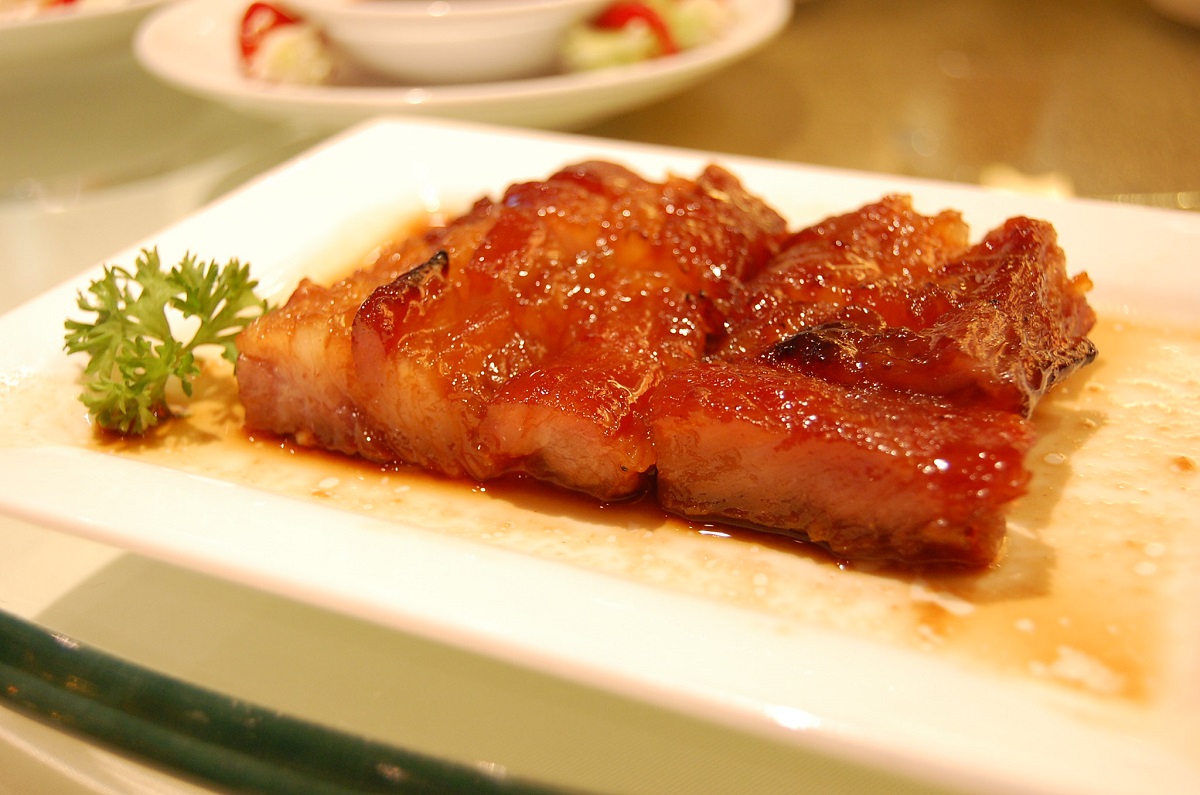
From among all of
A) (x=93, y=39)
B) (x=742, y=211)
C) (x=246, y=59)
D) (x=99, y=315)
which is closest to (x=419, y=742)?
(x=99, y=315)

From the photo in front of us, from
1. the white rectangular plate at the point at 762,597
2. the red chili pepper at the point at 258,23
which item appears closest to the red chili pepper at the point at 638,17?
the red chili pepper at the point at 258,23

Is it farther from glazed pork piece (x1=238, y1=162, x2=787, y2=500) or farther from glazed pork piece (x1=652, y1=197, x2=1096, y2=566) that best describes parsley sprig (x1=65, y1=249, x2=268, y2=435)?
glazed pork piece (x1=652, y1=197, x2=1096, y2=566)

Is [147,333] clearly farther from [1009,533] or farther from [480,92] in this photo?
[1009,533]

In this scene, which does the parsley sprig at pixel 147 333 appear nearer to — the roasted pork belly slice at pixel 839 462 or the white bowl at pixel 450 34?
the roasted pork belly slice at pixel 839 462

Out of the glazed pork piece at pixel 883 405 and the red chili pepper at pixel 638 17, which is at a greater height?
the red chili pepper at pixel 638 17

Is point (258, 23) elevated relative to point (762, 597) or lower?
elevated

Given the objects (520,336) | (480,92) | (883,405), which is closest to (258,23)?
(480,92)
